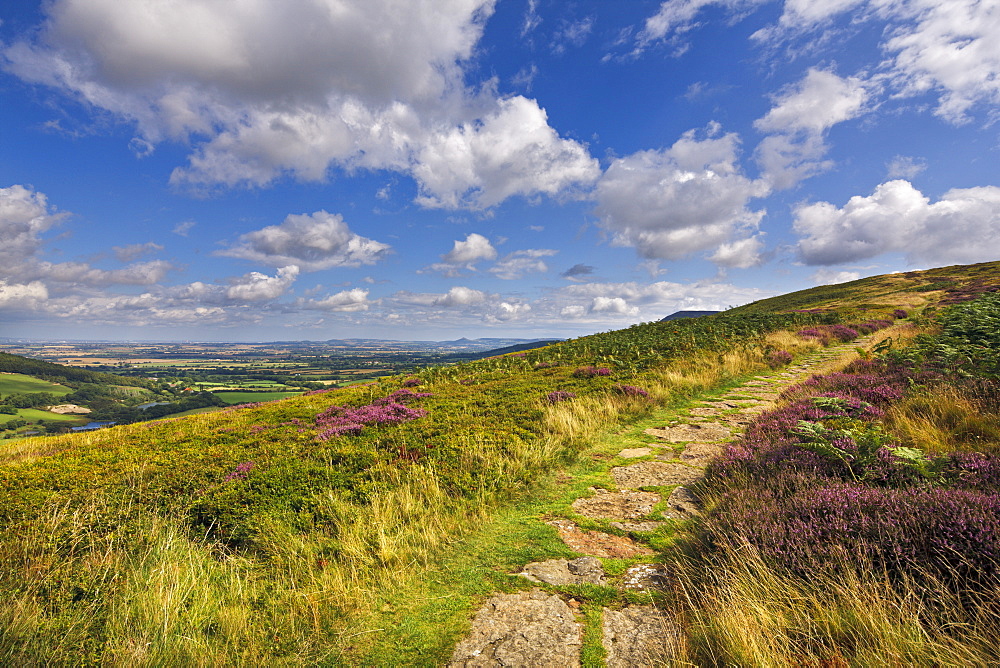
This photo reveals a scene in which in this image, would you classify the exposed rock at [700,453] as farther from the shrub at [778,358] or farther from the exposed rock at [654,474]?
the shrub at [778,358]

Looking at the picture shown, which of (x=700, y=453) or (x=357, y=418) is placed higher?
(x=700, y=453)

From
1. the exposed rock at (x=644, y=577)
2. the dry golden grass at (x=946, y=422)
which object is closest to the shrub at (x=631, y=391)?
the dry golden grass at (x=946, y=422)

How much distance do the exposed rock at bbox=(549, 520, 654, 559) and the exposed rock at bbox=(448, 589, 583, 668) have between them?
1.04 metres

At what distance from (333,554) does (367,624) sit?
5.70 ft

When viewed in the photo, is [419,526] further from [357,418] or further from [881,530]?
[357,418]

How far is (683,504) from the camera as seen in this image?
5.84 metres

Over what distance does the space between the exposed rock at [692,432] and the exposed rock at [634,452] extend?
92cm

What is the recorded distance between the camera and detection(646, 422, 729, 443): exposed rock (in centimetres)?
905

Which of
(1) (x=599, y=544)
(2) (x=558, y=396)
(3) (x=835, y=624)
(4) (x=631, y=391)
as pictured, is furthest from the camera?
(2) (x=558, y=396)

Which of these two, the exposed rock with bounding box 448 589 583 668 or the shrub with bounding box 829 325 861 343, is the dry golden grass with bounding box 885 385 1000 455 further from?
the shrub with bounding box 829 325 861 343

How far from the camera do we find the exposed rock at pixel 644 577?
406 cm

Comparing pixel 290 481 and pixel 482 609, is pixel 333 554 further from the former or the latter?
pixel 290 481

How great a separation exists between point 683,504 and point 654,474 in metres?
1.34

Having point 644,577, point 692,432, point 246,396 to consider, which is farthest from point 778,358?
point 246,396
